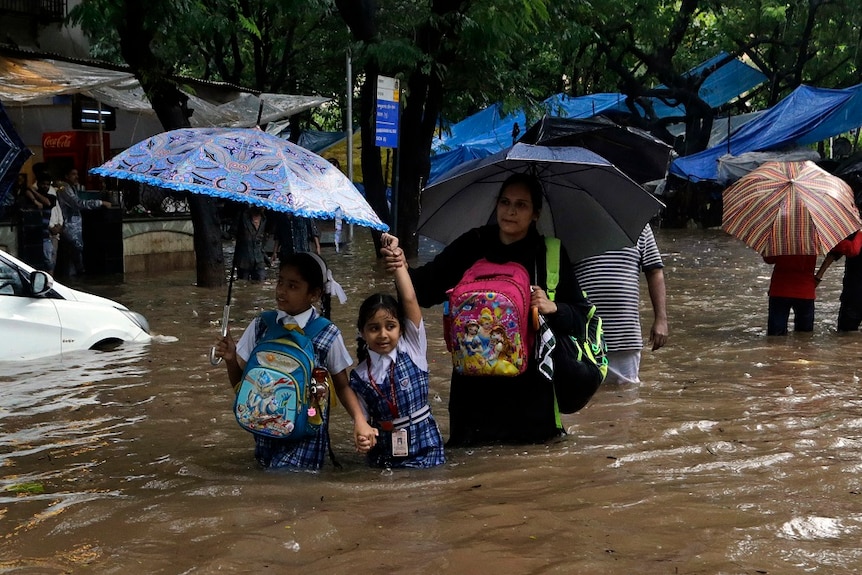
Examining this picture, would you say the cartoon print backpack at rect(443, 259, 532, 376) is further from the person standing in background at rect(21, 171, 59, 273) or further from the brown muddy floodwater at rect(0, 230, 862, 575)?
the person standing in background at rect(21, 171, 59, 273)

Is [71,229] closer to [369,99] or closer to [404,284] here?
[369,99]

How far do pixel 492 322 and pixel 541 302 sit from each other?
0.25 metres

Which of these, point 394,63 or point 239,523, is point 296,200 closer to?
point 239,523

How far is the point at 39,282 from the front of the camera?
28.0 ft

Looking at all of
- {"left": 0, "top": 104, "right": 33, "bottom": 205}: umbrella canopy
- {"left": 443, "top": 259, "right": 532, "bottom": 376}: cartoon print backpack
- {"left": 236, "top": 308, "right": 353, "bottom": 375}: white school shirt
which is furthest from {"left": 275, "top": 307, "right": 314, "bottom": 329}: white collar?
{"left": 0, "top": 104, "right": 33, "bottom": 205}: umbrella canopy

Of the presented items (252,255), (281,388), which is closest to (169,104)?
(252,255)

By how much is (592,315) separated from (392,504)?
1.42 meters

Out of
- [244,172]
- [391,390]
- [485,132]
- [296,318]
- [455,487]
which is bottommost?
[455,487]

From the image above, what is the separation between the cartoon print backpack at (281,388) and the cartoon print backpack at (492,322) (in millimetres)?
677

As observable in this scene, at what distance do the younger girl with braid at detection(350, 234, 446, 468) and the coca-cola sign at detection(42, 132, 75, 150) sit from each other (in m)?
18.4

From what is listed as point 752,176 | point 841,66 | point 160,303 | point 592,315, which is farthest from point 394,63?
point 841,66

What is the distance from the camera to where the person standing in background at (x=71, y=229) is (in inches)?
653

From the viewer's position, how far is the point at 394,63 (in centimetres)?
1639

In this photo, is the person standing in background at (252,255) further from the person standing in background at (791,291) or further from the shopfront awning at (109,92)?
the person standing in background at (791,291)
